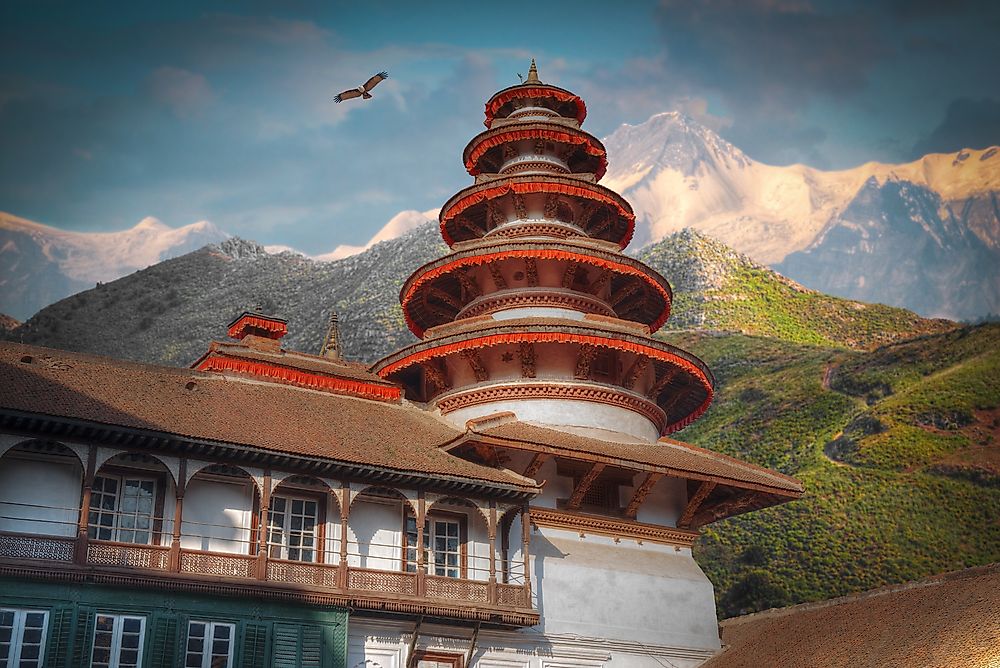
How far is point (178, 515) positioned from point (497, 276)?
1116 centimetres


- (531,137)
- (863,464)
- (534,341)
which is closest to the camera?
(534,341)

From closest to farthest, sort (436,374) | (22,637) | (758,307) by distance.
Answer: (22,637), (436,374), (758,307)

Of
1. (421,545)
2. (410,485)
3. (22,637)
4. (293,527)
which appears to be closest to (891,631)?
(421,545)

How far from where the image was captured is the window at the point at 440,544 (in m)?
21.4

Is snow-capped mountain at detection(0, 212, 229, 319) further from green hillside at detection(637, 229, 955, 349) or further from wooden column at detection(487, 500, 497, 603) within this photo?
wooden column at detection(487, 500, 497, 603)

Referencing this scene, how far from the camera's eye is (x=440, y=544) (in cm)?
2175

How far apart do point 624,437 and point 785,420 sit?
2740 centimetres

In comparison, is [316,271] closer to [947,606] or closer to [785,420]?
[785,420]

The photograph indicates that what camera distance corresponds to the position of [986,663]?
52.9 ft

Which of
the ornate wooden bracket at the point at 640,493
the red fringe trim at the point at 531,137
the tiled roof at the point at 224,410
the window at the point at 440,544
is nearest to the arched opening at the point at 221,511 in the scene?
the tiled roof at the point at 224,410

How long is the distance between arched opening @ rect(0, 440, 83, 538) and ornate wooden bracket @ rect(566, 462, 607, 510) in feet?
30.4

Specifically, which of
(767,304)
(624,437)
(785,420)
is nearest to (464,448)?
(624,437)

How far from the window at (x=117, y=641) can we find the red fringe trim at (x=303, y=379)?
674cm

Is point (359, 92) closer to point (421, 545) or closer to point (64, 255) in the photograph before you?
point (421, 545)
